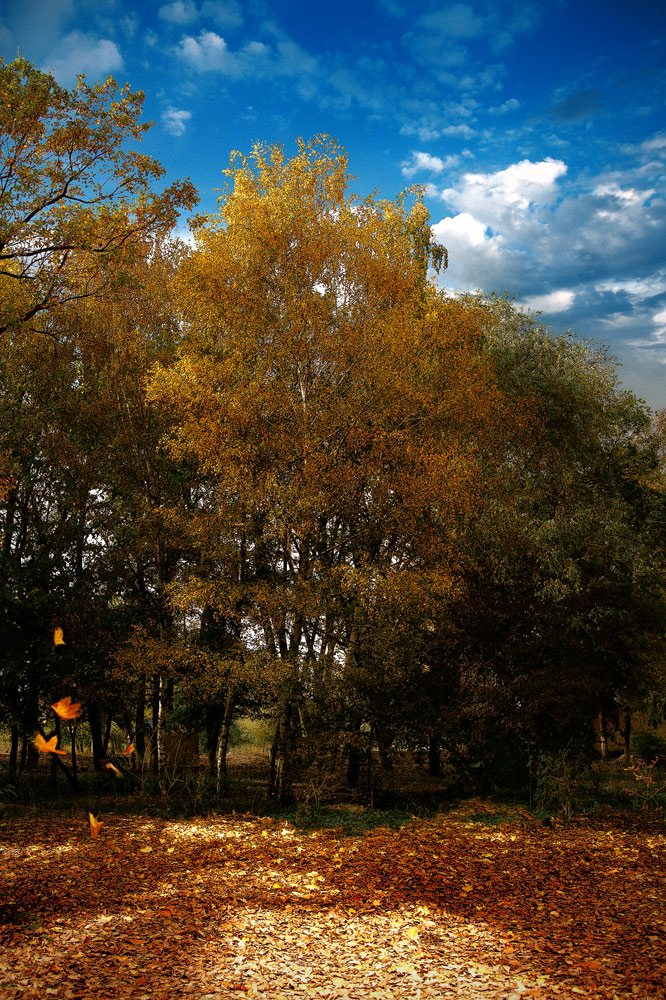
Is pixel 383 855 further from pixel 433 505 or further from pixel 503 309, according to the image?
pixel 503 309

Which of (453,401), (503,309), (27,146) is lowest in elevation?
(453,401)

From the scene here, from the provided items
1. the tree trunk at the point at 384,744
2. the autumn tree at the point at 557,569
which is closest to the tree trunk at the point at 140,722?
the tree trunk at the point at 384,744

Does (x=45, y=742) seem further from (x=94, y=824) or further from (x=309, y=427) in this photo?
(x=309, y=427)

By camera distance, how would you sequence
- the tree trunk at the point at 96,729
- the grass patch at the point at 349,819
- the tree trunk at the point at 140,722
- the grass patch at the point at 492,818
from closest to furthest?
the grass patch at the point at 349,819 < the grass patch at the point at 492,818 < the tree trunk at the point at 140,722 < the tree trunk at the point at 96,729

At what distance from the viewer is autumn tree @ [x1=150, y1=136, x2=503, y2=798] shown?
10766 mm

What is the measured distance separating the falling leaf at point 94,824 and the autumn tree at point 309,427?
2.90 m

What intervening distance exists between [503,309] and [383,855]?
43.0 ft

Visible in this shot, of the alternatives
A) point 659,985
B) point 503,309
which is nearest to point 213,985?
point 659,985

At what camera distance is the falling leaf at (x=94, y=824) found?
9334mm

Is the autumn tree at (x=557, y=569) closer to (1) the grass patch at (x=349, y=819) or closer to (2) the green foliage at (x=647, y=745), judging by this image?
(1) the grass patch at (x=349, y=819)

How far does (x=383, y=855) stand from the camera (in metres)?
8.26

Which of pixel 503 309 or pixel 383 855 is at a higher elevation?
pixel 503 309

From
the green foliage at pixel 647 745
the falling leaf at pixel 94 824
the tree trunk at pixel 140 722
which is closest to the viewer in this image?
the falling leaf at pixel 94 824

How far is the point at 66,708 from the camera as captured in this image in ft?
38.4
